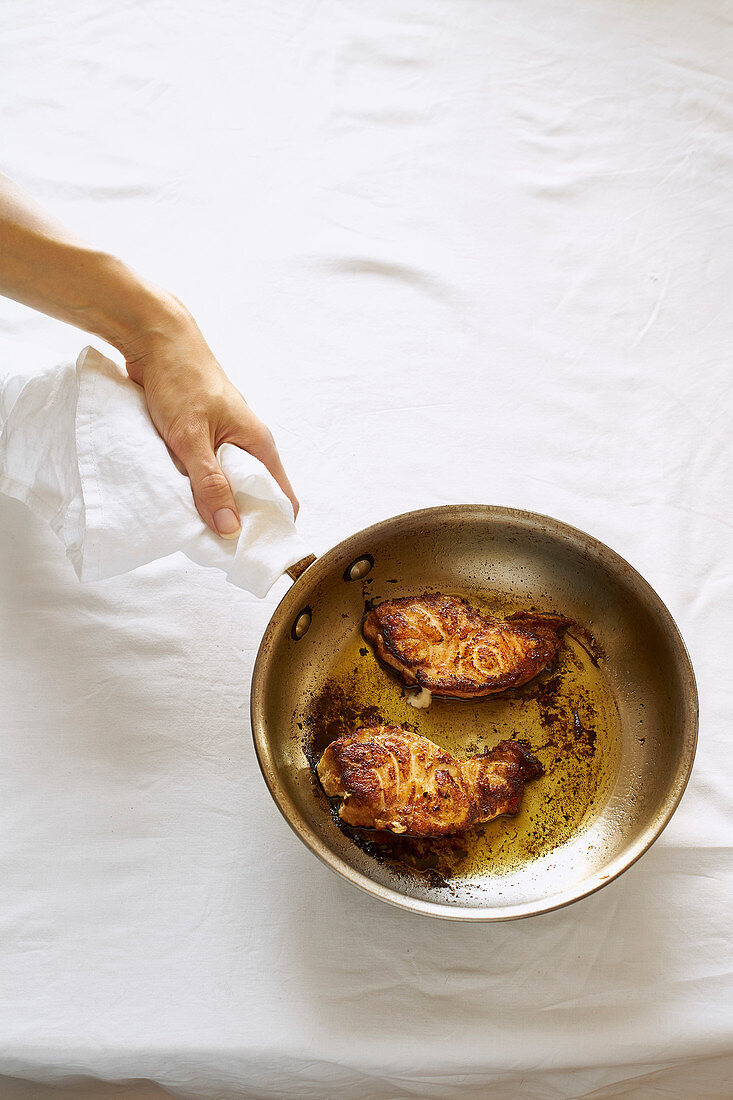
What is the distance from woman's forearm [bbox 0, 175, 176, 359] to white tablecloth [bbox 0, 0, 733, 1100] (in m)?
0.09

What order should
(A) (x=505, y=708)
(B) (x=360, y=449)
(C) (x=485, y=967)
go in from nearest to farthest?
(C) (x=485, y=967) < (A) (x=505, y=708) < (B) (x=360, y=449)

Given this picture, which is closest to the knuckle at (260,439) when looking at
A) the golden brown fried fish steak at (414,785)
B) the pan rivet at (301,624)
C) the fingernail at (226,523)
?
the fingernail at (226,523)

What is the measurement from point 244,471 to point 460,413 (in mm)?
439

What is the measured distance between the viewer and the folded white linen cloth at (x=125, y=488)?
1.09m

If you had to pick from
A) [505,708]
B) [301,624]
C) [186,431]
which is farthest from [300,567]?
[505,708]

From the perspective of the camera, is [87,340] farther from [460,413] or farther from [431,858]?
[431,858]

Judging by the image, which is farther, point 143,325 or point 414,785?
point 143,325

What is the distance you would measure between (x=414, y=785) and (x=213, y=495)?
429 millimetres

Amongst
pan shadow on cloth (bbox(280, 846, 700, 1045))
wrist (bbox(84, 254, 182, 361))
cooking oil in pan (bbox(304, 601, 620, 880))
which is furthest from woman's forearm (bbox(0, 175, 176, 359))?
pan shadow on cloth (bbox(280, 846, 700, 1045))

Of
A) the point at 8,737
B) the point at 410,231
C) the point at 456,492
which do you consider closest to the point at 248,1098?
the point at 8,737

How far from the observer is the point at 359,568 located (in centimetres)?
122

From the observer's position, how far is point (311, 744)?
113cm

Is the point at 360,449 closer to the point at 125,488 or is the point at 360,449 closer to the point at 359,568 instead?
the point at 359,568

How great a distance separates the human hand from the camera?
1.10 m
